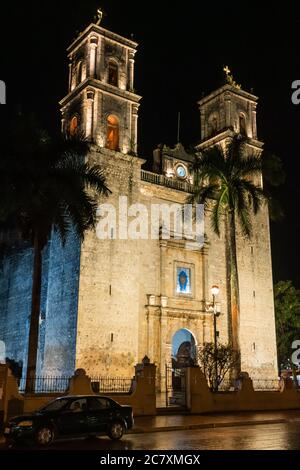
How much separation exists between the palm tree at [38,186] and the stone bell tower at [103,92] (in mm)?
8896

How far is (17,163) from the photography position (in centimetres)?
1997

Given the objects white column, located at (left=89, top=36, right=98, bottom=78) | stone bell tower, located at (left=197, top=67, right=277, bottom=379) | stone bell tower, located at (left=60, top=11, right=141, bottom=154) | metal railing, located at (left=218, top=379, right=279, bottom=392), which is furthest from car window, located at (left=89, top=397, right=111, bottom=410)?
white column, located at (left=89, top=36, right=98, bottom=78)

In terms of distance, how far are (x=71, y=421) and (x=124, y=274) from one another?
53.6ft

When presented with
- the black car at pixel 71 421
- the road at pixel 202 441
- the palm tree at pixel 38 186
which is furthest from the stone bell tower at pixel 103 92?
the road at pixel 202 441

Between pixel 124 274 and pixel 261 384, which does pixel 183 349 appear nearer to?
pixel 261 384

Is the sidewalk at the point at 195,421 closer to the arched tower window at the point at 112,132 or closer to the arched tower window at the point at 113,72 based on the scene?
the arched tower window at the point at 112,132

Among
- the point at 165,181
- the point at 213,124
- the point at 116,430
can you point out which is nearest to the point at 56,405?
the point at 116,430

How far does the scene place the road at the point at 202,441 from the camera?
37.2 ft

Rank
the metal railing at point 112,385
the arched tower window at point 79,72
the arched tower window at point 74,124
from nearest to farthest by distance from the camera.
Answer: the metal railing at point 112,385 < the arched tower window at point 74,124 < the arched tower window at point 79,72

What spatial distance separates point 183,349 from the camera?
111ft

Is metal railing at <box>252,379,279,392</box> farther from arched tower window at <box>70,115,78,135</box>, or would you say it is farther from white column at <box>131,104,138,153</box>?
arched tower window at <box>70,115,78,135</box>

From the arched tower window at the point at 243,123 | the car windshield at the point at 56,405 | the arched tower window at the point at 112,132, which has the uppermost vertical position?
the arched tower window at the point at 243,123
